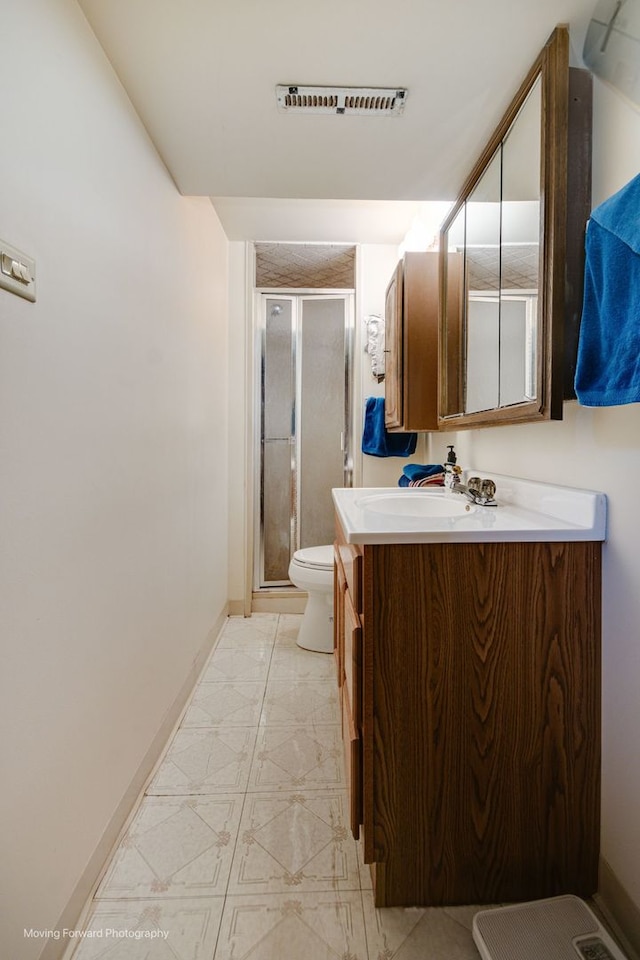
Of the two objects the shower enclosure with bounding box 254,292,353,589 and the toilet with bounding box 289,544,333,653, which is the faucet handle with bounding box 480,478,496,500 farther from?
the shower enclosure with bounding box 254,292,353,589

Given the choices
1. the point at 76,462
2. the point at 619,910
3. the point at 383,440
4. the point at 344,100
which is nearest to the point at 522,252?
the point at 344,100

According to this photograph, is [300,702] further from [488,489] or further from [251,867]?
[488,489]

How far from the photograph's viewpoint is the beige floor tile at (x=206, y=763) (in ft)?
4.64

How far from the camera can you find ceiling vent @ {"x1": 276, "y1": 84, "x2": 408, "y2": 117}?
3.91ft

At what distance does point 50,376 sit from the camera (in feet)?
2.99

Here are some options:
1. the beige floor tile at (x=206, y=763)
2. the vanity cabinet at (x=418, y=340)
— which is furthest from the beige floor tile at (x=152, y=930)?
the vanity cabinet at (x=418, y=340)

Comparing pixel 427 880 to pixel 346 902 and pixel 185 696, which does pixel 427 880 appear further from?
pixel 185 696

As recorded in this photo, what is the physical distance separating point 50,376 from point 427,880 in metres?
1.38

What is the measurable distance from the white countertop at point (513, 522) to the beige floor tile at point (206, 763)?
94 centimetres

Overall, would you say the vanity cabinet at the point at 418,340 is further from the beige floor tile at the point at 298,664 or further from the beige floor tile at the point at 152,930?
the beige floor tile at the point at 152,930

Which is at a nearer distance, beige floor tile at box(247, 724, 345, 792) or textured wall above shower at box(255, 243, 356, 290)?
beige floor tile at box(247, 724, 345, 792)

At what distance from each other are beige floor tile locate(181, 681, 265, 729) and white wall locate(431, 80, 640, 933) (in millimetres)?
1210

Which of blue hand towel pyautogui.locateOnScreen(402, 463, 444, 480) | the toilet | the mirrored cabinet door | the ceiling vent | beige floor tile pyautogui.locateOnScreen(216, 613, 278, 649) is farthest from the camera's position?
beige floor tile pyautogui.locateOnScreen(216, 613, 278, 649)

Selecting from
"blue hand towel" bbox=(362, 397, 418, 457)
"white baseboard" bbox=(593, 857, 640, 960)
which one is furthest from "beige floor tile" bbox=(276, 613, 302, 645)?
"white baseboard" bbox=(593, 857, 640, 960)
